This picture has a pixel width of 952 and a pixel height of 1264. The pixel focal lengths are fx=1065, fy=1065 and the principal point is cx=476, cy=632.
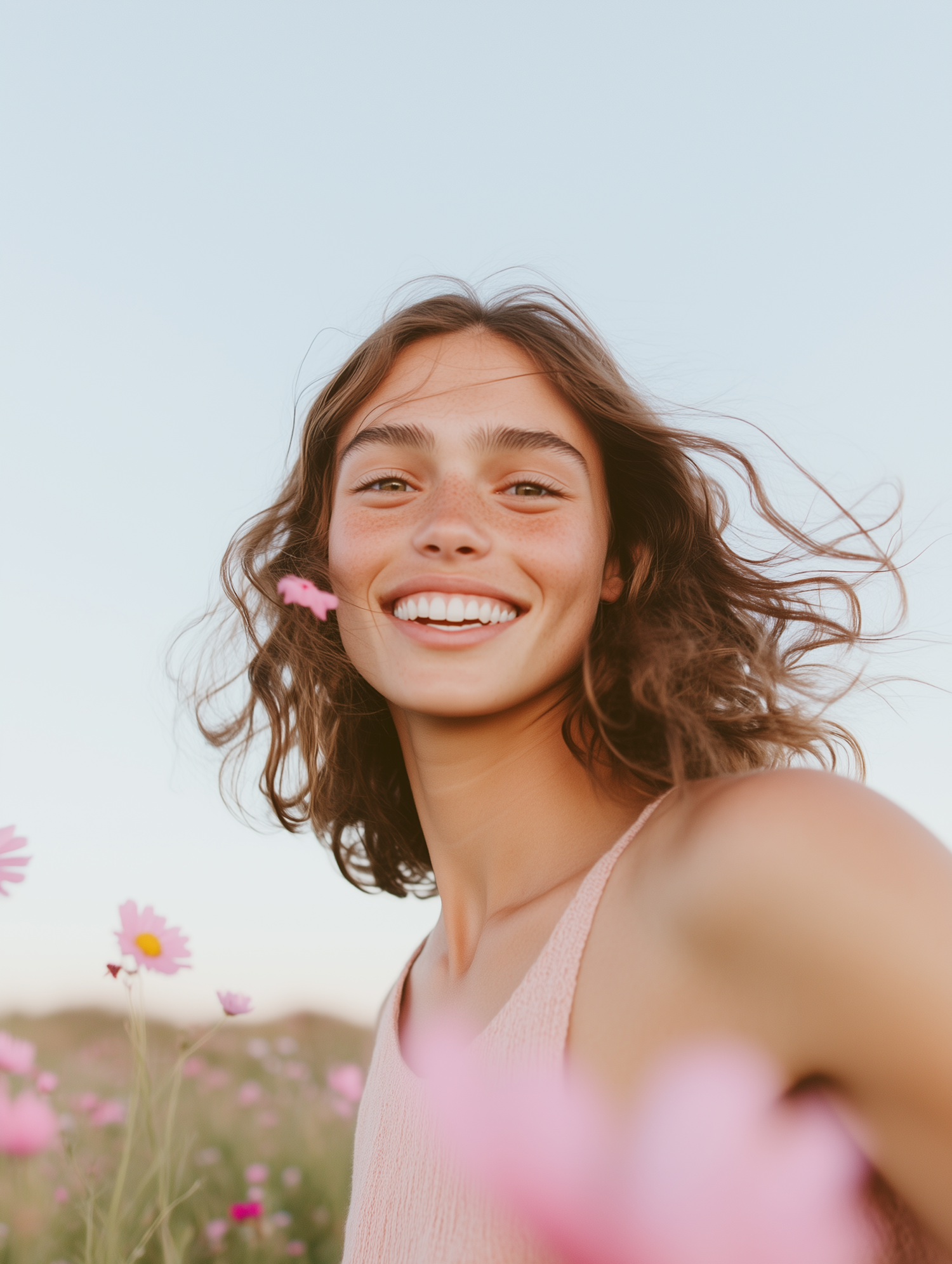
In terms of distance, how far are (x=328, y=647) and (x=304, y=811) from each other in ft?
1.66

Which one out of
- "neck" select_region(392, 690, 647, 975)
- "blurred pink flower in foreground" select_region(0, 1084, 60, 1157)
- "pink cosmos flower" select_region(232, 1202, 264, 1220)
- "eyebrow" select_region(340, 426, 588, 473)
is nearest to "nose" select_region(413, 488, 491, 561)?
"eyebrow" select_region(340, 426, 588, 473)

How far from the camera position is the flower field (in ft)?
6.00

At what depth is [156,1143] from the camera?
1604 millimetres

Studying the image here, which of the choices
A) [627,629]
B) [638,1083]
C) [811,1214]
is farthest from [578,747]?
[811,1214]

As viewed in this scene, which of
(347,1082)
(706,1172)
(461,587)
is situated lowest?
(347,1082)

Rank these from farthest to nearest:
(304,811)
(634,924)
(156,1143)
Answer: (304,811) < (156,1143) < (634,924)

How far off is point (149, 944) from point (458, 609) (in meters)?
0.79

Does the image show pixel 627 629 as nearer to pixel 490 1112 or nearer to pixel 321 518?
pixel 321 518

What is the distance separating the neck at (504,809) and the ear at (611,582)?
26 centimetres

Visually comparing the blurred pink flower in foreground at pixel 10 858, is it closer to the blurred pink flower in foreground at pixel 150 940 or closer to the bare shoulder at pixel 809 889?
the blurred pink flower in foreground at pixel 150 940

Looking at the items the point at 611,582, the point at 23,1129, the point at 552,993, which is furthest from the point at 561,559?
the point at 23,1129

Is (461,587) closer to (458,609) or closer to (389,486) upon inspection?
(458,609)

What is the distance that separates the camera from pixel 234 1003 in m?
1.85

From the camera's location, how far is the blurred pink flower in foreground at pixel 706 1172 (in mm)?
1187
